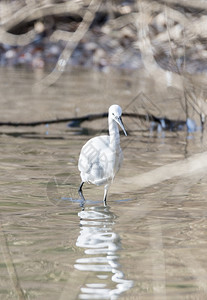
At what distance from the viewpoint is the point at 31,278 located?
5598mm

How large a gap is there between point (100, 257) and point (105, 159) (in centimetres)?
246

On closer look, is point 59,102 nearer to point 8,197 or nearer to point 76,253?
point 8,197

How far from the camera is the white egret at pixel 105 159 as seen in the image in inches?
335

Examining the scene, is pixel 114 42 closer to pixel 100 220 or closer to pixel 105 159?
pixel 105 159

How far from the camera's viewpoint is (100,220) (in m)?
7.49

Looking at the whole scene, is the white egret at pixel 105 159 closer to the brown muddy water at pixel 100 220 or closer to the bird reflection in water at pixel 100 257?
the brown muddy water at pixel 100 220

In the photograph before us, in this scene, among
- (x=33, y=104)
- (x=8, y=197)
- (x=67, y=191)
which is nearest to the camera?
(x=8, y=197)

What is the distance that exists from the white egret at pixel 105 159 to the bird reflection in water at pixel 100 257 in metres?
0.62

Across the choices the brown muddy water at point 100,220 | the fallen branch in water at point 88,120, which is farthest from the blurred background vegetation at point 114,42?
the brown muddy water at point 100,220

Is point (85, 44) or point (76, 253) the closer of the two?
point (76, 253)

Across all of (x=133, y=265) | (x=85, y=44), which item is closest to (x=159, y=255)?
(x=133, y=265)

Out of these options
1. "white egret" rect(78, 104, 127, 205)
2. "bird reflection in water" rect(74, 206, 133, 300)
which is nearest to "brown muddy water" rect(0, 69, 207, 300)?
"bird reflection in water" rect(74, 206, 133, 300)

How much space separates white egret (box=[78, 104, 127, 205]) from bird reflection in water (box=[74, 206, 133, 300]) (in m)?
0.62

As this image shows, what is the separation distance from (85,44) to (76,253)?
1715 cm
